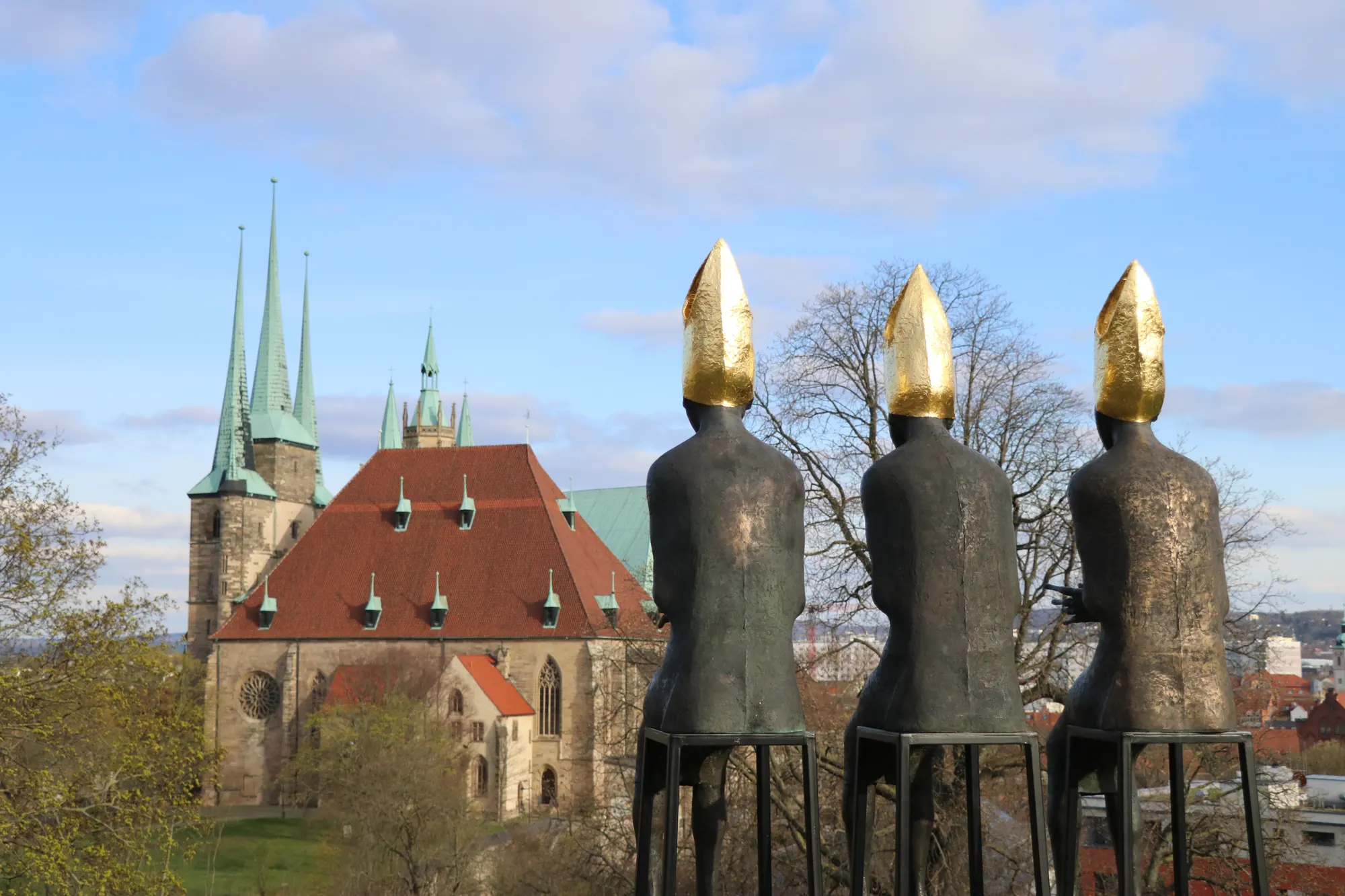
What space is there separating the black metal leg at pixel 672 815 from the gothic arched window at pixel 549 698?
44.1m

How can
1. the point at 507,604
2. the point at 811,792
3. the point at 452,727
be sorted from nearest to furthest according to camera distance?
the point at 811,792 < the point at 452,727 < the point at 507,604

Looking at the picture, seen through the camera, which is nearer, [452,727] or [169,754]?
[169,754]

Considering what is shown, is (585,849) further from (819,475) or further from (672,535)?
(672,535)

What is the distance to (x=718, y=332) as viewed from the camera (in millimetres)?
8461

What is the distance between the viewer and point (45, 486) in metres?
20.0

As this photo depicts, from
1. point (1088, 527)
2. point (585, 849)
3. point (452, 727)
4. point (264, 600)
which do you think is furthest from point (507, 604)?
point (1088, 527)

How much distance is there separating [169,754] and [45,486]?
4.11 m

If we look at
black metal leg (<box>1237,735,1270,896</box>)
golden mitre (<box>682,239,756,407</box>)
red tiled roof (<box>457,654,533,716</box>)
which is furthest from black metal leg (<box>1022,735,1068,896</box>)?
red tiled roof (<box>457,654,533,716</box>)

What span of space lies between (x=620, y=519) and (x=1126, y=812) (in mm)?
62322

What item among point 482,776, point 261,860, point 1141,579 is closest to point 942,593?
point 1141,579

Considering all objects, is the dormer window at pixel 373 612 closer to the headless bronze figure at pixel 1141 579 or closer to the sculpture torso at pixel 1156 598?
the headless bronze figure at pixel 1141 579

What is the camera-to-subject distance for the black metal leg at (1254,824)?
8.30 meters

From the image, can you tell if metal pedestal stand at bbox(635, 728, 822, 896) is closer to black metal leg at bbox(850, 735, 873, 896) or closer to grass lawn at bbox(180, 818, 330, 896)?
black metal leg at bbox(850, 735, 873, 896)

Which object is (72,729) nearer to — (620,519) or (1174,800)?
(1174,800)
